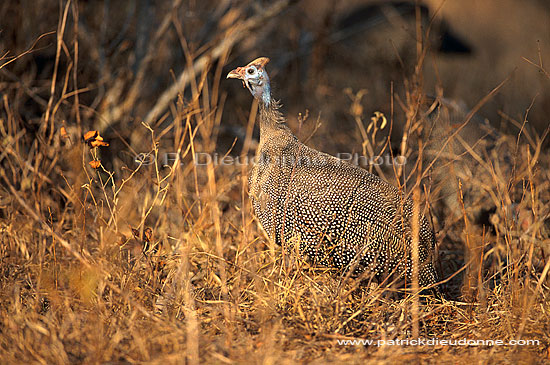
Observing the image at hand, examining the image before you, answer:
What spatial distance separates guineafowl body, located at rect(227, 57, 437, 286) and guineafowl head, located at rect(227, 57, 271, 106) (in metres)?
0.34

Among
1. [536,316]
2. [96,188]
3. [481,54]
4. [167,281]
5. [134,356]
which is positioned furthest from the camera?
[481,54]

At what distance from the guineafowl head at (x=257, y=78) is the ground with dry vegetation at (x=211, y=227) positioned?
0.45 ft

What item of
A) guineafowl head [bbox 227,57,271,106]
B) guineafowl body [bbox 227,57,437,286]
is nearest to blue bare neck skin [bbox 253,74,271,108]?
guineafowl head [bbox 227,57,271,106]

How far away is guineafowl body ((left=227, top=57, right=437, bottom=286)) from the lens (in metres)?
2.49

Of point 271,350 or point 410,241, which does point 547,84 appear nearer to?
point 410,241

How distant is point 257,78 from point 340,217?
2.68 ft

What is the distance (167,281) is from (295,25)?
13.7 feet

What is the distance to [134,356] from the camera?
6.35 feet

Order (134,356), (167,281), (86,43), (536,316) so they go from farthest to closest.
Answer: (86,43) → (167,281) → (536,316) → (134,356)

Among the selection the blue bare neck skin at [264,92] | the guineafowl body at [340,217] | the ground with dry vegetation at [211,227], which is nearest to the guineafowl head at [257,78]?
the blue bare neck skin at [264,92]

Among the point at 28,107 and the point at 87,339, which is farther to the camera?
the point at 28,107

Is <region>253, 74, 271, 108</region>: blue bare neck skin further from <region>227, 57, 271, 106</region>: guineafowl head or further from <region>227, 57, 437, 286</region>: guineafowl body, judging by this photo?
<region>227, 57, 437, 286</region>: guineafowl body

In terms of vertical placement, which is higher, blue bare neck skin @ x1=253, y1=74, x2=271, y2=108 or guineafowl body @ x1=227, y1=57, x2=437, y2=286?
blue bare neck skin @ x1=253, y1=74, x2=271, y2=108

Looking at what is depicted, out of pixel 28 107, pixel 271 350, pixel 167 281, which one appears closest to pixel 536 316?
pixel 271 350
